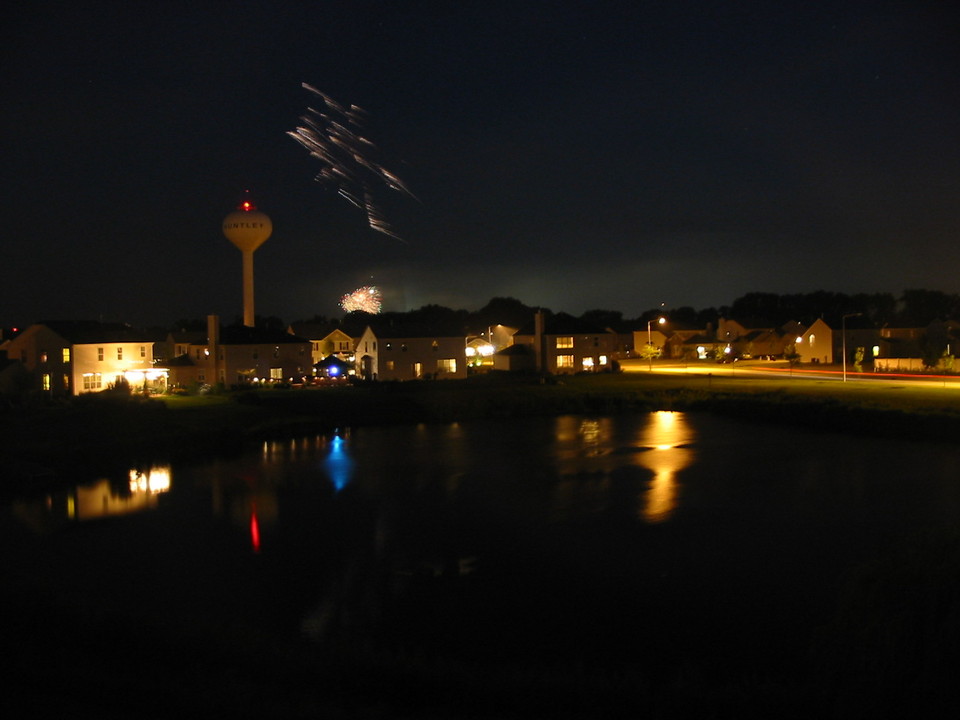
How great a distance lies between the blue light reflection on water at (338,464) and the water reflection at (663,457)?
776cm

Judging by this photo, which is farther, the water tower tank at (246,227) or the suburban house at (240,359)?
the water tower tank at (246,227)

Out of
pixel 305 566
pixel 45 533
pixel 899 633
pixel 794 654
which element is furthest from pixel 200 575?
pixel 899 633

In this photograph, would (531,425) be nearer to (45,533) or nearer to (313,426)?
(313,426)

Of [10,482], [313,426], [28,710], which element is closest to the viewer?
[28,710]

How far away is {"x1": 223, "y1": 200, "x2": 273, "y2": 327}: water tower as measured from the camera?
52.0 meters

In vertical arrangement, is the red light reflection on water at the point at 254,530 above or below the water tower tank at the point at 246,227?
below

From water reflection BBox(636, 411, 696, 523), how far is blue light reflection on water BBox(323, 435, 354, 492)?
25.5 feet

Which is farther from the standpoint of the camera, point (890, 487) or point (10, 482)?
point (10, 482)

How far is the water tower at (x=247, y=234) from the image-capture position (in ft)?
171

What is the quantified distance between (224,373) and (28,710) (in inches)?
1381

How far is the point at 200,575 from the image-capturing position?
13.6m

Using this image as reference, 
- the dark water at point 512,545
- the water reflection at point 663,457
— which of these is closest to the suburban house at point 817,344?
the water reflection at point 663,457

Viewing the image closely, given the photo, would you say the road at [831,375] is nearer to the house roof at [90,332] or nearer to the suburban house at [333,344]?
the suburban house at [333,344]

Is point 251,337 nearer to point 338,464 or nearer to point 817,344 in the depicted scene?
point 338,464
